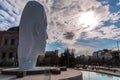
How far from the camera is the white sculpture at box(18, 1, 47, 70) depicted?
1652 centimetres

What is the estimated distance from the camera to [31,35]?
16734 millimetres

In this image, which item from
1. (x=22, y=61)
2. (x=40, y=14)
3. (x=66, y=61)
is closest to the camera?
(x=22, y=61)

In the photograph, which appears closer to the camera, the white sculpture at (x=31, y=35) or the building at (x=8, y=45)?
the white sculpture at (x=31, y=35)

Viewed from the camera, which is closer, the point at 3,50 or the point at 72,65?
the point at 3,50

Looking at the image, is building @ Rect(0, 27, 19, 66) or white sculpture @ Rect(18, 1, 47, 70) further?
building @ Rect(0, 27, 19, 66)

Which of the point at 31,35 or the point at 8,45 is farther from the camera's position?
→ the point at 8,45

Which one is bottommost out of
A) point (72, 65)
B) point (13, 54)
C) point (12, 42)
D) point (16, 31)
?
point (72, 65)

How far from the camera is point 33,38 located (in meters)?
16.8

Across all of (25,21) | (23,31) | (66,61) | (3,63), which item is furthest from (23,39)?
(66,61)

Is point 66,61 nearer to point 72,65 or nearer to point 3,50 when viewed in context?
point 72,65

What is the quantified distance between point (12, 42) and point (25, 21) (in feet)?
77.1

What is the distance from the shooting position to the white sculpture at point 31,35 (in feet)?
54.2

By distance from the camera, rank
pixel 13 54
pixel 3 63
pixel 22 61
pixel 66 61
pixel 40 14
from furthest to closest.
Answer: pixel 66 61
pixel 13 54
pixel 3 63
pixel 40 14
pixel 22 61

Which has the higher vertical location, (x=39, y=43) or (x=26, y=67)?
(x=39, y=43)
